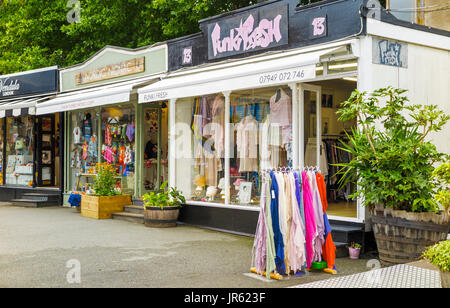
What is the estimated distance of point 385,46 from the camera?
7707 millimetres

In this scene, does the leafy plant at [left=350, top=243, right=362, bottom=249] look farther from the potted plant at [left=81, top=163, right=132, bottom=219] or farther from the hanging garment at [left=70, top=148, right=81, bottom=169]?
the hanging garment at [left=70, top=148, right=81, bottom=169]

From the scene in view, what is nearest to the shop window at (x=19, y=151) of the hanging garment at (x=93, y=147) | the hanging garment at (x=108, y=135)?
the hanging garment at (x=93, y=147)

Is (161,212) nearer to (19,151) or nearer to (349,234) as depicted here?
(349,234)

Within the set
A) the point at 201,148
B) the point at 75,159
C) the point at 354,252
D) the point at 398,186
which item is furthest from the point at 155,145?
the point at 398,186

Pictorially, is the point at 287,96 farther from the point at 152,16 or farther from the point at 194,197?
the point at 152,16

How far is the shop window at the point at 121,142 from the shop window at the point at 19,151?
3.61 m

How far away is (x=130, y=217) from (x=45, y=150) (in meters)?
5.88

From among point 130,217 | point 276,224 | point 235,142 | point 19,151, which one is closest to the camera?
point 276,224

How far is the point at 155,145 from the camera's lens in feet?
42.0

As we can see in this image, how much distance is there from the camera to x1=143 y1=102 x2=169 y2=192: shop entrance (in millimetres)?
12648

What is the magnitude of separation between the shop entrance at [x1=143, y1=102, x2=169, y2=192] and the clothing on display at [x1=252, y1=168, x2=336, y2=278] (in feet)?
22.8

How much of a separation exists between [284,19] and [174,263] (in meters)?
4.54

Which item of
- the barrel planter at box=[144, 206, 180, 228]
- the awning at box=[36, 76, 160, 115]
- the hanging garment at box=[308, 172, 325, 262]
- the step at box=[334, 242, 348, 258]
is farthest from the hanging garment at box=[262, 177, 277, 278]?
the awning at box=[36, 76, 160, 115]
